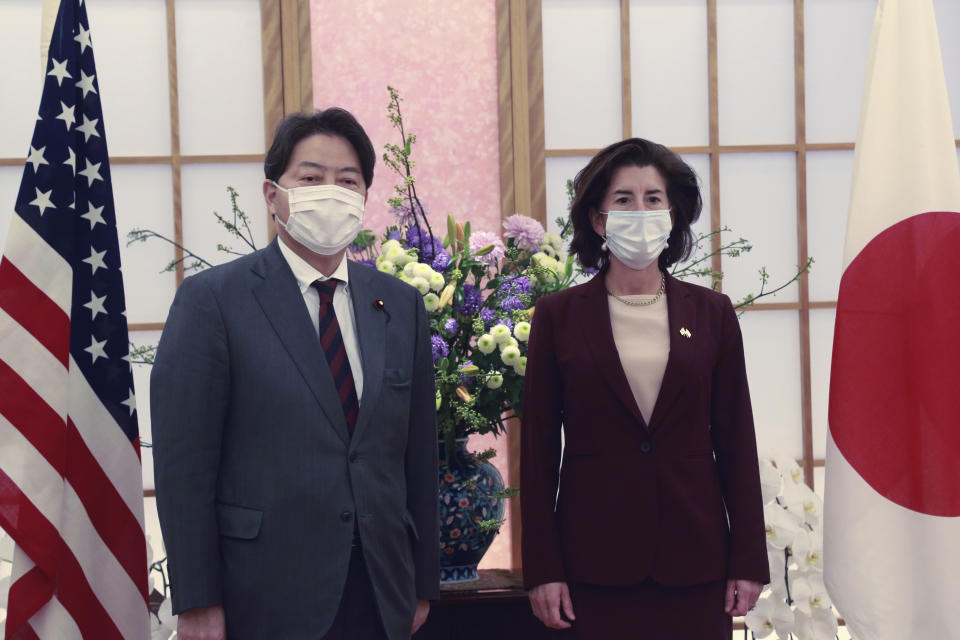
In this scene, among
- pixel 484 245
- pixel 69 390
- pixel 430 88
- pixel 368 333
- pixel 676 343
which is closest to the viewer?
pixel 368 333

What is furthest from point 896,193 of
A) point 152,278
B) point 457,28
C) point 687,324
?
point 152,278

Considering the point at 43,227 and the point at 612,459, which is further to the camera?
the point at 43,227

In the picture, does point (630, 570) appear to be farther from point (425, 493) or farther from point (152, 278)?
point (152, 278)

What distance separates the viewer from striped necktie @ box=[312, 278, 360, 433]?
59.5 inches

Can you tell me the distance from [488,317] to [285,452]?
712 mm

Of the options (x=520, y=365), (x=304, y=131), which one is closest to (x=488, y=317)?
(x=520, y=365)

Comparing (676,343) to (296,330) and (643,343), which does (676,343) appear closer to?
(643,343)

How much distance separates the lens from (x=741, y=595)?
1.67 metres

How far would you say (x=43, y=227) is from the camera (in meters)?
1.87

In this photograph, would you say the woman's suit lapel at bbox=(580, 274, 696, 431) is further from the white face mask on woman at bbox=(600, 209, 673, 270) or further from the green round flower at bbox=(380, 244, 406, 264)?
the green round flower at bbox=(380, 244, 406, 264)

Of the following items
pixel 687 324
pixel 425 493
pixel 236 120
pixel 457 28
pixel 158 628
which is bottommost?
pixel 158 628

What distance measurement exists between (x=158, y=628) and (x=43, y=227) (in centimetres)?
92

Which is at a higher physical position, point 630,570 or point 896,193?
point 896,193

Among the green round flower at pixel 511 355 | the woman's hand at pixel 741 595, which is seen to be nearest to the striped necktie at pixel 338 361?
the green round flower at pixel 511 355
